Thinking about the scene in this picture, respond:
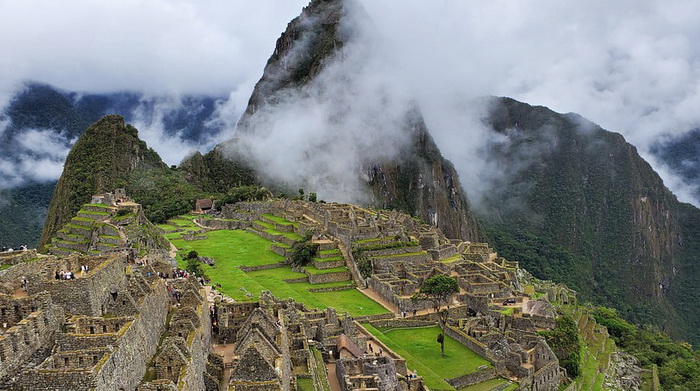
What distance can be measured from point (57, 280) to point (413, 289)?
26.7 m

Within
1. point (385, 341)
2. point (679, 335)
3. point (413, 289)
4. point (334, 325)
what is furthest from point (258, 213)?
point (679, 335)

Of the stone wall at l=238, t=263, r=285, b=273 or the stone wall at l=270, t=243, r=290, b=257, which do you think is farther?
the stone wall at l=270, t=243, r=290, b=257

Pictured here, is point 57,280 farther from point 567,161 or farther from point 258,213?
point 567,161

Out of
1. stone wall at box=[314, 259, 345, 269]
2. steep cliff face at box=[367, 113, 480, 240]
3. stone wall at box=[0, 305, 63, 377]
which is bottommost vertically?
stone wall at box=[0, 305, 63, 377]

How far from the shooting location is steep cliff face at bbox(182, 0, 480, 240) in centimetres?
13775

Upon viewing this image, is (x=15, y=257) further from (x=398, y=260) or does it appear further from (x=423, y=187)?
(x=423, y=187)

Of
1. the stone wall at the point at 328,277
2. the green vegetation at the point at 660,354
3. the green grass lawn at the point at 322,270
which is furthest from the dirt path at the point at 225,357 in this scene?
the green vegetation at the point at 660,354

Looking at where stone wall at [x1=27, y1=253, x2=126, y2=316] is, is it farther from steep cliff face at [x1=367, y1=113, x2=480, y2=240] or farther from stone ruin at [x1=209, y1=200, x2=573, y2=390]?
steep cliff face at [x1=367, y1=113, x2=480, y2=240]

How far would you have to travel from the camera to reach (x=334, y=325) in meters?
23.9

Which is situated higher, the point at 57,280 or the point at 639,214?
the point at 639,214

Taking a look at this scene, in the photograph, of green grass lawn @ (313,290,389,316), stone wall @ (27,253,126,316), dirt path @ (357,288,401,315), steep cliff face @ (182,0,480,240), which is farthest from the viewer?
steep cliff face @ (182,0,480,240)

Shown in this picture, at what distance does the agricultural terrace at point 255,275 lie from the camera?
33216 mm

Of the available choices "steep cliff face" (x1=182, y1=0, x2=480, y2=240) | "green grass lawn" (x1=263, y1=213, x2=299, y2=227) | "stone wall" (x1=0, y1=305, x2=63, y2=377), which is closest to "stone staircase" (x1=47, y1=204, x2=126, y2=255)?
"green grass lawn" (x1=263, y1=213, x2=299, y2=227)

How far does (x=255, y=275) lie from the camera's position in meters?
39.5
